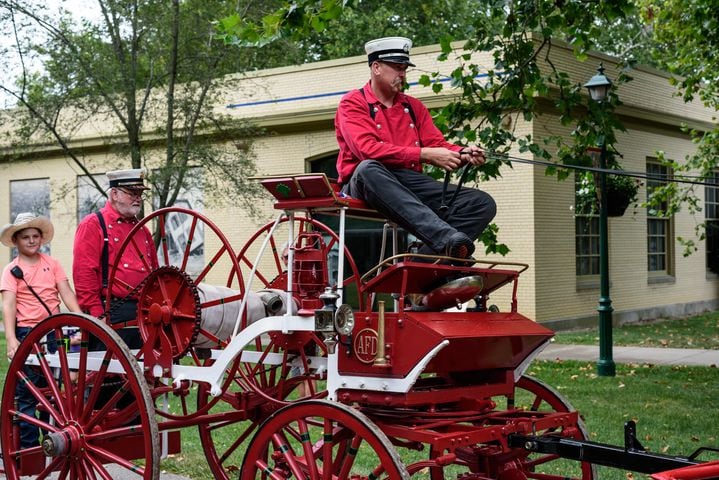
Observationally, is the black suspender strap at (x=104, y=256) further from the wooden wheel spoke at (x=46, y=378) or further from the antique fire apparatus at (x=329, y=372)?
the wooden wheel spoke at (x=46, y=378)

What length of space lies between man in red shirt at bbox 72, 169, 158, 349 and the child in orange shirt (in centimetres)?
63

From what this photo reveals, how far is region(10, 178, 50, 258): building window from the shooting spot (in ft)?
79.7

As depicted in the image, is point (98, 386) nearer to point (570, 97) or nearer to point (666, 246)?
point (570, 97)

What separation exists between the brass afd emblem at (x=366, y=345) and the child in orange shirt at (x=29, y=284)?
302cm

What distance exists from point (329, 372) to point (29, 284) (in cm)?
333

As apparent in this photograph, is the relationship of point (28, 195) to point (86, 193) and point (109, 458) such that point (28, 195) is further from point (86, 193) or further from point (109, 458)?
point (109, 458)

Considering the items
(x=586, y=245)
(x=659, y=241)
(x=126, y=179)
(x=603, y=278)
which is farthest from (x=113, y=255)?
(x=659, y=241)

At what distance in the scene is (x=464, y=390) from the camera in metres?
4.72

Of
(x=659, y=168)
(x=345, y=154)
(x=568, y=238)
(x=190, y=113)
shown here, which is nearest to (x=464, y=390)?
(x=345, y=154)

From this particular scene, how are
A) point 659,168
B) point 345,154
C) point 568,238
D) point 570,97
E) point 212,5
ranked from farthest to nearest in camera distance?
point 659,168 < point 568,238 < point 212,5 < point 570,97 < point 345,154

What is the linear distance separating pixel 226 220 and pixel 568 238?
7389 mm

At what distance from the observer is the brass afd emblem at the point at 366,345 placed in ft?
14.6

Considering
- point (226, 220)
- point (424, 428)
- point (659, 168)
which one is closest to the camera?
point (424, 428)

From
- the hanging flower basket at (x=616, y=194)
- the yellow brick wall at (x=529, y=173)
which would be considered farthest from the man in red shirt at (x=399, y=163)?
the yellow brick wall at (x=529, y=173)
